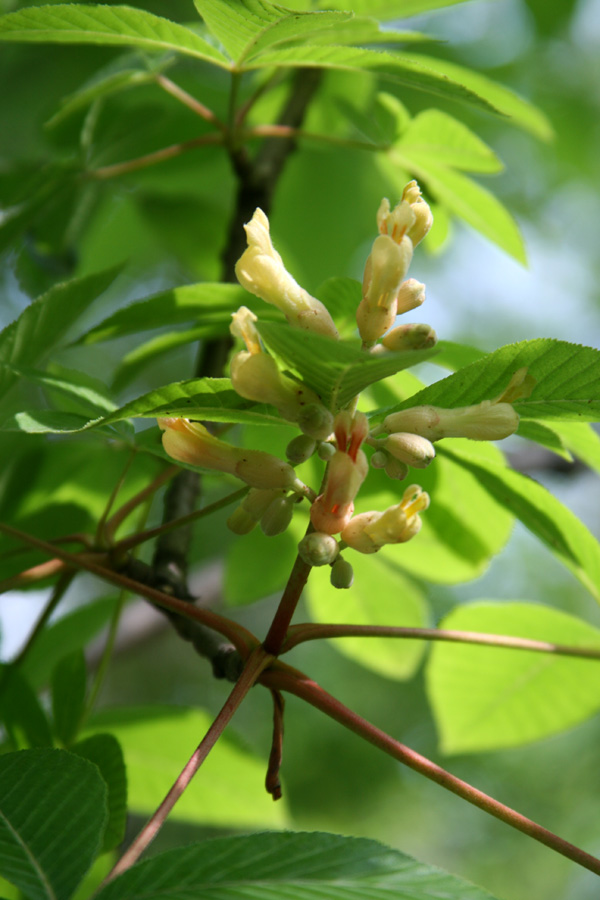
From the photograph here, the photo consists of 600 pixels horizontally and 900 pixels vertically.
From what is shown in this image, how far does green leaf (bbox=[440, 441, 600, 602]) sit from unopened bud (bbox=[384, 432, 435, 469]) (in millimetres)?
337

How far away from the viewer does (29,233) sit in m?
1.96

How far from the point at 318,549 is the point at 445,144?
949 millimetres

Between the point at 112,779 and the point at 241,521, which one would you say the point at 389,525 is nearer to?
the point at 241,521

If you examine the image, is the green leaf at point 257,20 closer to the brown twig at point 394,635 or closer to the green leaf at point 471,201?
the green leaf at point 471,201

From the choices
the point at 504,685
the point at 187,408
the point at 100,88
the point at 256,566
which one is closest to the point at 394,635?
the point at 187,408

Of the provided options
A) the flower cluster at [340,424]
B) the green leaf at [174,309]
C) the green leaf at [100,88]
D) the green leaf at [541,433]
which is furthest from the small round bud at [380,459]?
the green leaf at [100,88]

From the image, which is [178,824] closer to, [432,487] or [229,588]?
[229,588]

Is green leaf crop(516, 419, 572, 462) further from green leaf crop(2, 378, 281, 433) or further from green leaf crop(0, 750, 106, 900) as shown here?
green leaf crop(0, 750, 106, 900)

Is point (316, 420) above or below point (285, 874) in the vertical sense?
above

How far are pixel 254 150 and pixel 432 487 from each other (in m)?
1.40

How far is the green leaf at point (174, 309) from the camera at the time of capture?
3.86ft

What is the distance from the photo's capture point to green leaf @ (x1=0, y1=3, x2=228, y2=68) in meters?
0.98

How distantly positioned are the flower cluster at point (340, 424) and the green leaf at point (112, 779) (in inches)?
15.2

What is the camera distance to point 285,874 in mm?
662
